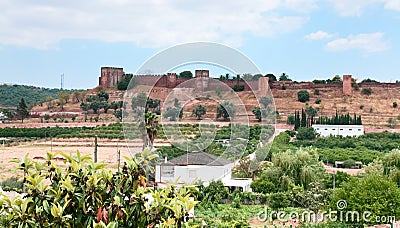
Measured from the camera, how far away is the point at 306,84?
52.1m

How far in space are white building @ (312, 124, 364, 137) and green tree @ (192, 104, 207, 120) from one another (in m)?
8.35

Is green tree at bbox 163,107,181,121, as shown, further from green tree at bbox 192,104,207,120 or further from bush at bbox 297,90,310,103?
bush at bbox 297,90,310,103

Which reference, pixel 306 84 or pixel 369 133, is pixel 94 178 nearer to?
pixel 369 133

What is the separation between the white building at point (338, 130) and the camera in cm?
3428

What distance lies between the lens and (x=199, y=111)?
3088 centimetres

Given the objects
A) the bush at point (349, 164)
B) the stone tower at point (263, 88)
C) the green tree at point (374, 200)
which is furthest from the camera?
the bush at point (349, 164)

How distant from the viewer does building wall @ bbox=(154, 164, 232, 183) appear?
1442cm

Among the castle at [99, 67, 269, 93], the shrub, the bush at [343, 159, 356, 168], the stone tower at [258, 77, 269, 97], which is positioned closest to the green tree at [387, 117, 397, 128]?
the castle at [99, 67, 269, 93]

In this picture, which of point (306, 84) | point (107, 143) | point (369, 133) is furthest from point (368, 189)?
point (306, 84)

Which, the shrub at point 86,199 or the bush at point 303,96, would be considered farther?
the bush at point 303,96

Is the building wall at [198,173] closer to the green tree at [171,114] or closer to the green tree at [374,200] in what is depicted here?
the green tree at [171,114]

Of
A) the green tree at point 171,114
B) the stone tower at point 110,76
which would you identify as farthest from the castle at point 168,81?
the green tree at point 171,114

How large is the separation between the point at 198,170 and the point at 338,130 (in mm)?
21831

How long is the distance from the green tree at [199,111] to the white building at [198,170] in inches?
534
